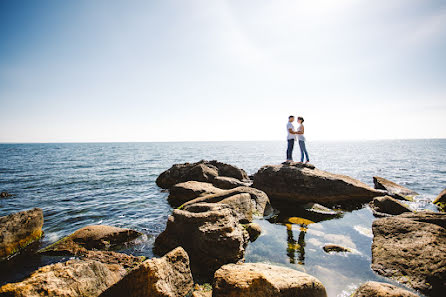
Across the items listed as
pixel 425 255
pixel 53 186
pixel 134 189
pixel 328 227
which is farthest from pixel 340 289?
pixel 53 186

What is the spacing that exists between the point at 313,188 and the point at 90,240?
10.4 metres

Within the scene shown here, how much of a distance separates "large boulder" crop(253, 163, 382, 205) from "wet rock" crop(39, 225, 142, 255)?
7.88 meters

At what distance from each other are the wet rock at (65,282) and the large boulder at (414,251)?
653cm

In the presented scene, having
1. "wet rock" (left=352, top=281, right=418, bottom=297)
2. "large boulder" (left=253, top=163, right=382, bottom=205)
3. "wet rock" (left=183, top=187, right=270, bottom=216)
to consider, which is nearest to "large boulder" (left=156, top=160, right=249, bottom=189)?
"large boulder" (left=253, top=163, right=382, bottom=205)

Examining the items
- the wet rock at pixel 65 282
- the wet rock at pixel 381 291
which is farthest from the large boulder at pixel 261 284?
the wet rock at pixel 65 282

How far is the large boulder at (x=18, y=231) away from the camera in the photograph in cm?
638

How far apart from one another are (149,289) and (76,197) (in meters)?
13.9

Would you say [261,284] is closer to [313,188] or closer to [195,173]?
[313,188]

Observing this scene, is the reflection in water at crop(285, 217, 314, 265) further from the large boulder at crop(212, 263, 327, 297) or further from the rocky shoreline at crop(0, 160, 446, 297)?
the large boulder at crop(212, 263, 327, 297)

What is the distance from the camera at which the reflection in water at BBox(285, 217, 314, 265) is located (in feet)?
19.0

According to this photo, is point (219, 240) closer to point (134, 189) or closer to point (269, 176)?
point (269, 176)

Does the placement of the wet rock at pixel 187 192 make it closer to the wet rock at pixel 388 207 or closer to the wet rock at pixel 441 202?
the wet rock at pixel 388 207

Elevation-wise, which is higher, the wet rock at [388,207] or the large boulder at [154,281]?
A: the large boulder at [154,281]

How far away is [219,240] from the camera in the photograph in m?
5.33
